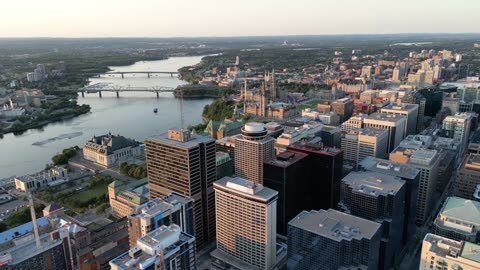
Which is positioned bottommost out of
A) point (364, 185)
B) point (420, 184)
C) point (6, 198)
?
point (6, 198)

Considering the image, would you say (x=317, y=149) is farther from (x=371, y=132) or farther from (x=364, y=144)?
(x=371, y=132)

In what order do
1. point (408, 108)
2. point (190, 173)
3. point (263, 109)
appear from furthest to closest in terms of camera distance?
point (263, 109) < point (408, 108) < point (190, 173)

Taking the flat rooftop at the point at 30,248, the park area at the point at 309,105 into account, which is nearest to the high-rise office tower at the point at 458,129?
the park area at the point at 309,105

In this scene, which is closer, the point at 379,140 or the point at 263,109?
the point at 379,140

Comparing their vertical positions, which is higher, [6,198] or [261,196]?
[261,196]

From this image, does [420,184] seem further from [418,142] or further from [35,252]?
[35,252]

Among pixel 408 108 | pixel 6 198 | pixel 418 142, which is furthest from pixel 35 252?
pixel 408 108
